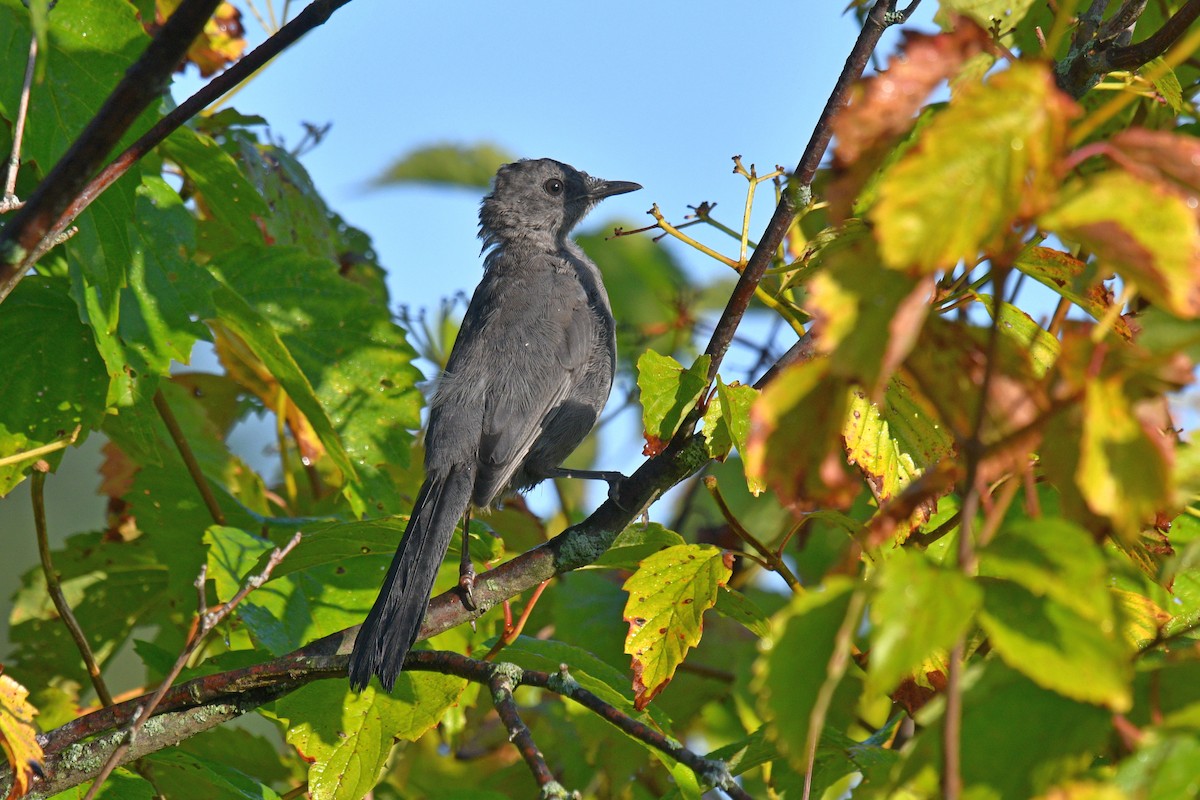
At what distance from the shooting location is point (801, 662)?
1.08m

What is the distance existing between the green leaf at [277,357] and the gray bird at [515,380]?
1.09ft

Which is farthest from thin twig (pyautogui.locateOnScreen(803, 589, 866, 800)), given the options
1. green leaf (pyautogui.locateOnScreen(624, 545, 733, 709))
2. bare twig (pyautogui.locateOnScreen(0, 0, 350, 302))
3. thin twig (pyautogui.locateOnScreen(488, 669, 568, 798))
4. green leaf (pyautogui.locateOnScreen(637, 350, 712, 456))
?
green leaf (pyautogui.locateOnScreen(637, 350, 712, 456))

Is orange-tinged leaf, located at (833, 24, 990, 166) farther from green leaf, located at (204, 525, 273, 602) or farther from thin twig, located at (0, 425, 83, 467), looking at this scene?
thin twig, located at (0, 425, 83, 467)

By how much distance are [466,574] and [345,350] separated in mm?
911

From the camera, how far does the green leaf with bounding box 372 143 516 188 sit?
16.4 feet

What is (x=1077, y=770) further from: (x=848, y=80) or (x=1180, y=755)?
(x=848, y=80)

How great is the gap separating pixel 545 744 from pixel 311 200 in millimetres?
2230

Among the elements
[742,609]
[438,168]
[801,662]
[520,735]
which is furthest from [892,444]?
[438,168]

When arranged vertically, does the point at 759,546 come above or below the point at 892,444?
below

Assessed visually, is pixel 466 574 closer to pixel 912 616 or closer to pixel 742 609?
pixel 742 609

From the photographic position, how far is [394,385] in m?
3.62

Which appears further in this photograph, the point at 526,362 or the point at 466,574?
the point at 526,362

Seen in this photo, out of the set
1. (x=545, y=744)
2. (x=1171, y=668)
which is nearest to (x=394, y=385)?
(x=545, y=744)

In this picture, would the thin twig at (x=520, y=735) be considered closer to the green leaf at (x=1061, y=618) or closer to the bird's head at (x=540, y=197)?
the green leaf at (x=1061, y=618)
